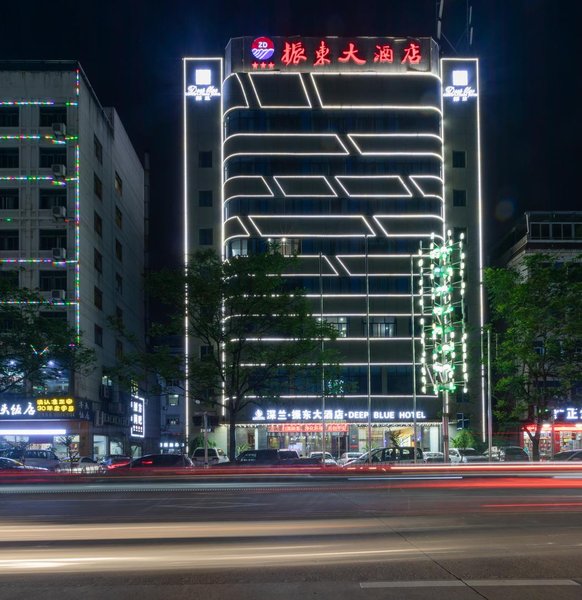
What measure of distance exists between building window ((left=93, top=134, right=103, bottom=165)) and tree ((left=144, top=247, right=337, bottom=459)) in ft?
85.3

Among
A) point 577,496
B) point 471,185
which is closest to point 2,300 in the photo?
point 577,496

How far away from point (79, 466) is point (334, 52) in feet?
Answer: 155

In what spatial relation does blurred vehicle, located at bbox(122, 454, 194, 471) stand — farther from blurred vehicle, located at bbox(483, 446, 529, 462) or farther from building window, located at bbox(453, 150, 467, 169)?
building window, located at bbox(453, 150, 467, 169)

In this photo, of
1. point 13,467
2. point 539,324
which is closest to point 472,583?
point 13,467

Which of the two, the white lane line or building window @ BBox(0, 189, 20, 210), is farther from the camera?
building window @ BBox(0, 189, 20, 210)

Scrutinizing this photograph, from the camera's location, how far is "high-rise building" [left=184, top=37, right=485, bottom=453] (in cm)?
7694

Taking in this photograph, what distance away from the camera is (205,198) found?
274 ft

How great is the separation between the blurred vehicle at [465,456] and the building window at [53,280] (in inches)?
1154

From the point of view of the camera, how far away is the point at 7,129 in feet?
211

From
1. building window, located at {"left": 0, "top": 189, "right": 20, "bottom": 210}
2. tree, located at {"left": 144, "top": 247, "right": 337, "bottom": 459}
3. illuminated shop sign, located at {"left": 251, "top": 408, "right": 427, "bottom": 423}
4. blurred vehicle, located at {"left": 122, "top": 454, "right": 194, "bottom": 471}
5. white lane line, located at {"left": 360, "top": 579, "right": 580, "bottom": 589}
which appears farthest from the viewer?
illuminated shop sign, located at {"left": 251, "top": 408, "right": 427, "bottom": 423}

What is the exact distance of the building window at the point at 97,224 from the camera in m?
70.8

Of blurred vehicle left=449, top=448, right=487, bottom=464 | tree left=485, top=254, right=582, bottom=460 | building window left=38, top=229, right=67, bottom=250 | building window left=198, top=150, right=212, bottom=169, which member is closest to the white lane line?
blurred vehicle left=449, top=448, right=487, bottom=464

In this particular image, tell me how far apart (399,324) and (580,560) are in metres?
65.5

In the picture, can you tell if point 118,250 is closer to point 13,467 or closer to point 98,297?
point 98,297
